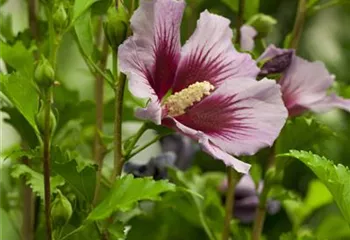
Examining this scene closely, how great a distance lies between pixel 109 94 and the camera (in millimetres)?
742

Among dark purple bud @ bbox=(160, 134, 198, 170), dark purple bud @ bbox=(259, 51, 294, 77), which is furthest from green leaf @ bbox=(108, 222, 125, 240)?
dark purple bud @ bbox=(160, 134, 198, 170)

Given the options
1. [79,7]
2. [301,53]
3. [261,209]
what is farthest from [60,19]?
[301,53]

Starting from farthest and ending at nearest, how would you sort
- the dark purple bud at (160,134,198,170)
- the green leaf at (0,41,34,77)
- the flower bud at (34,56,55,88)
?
the dark purple bud at (160,134,198,170) → the green leaf at (0,41,34,77) → the flower bud at (34,56,55,88)

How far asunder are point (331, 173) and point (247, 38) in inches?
5.4

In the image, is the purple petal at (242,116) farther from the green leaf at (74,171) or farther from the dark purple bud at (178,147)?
the dark purple bud at (178,147)

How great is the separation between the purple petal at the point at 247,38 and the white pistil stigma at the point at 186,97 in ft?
0.23

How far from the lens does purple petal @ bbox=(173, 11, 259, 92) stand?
51 centimetres

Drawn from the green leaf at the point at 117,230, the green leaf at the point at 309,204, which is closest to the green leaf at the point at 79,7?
the green leaf at the point at 117,230

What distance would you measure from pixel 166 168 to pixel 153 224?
0.29 ft

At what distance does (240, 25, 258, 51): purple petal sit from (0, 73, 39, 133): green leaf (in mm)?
160

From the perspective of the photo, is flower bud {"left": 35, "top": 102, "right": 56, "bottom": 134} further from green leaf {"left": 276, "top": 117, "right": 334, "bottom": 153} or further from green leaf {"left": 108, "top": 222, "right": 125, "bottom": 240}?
green leaf {"left": 276, "top": 117, "right": 334, "bottom": 153}

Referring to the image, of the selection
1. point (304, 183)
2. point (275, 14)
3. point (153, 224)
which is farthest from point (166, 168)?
point (275, 14)

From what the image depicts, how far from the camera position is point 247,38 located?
22.5 inches

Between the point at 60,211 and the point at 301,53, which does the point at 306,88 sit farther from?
the point at 301,53
